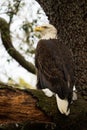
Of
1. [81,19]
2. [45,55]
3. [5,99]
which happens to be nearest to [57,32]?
[81,19]

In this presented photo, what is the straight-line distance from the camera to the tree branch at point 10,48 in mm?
6918

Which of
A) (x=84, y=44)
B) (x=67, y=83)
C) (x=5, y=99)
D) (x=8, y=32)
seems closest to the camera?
(x=5, y=99)

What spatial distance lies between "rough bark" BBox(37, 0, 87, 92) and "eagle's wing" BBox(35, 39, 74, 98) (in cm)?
61

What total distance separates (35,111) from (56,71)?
47 centimetres

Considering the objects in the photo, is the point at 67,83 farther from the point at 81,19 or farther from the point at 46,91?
the point at 81,19

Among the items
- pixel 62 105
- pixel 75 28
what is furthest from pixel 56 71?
pixel 75 28

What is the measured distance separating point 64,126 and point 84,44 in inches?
57.5

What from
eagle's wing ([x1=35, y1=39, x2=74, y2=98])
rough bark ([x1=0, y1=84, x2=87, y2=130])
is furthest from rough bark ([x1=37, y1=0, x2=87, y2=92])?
rough bark ([x1=0, y1=84, x2=87, y2=130])

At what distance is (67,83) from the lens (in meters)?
4.39

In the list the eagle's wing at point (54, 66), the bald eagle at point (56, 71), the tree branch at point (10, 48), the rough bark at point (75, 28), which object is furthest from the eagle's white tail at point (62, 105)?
the tree branch at point (10, 48)

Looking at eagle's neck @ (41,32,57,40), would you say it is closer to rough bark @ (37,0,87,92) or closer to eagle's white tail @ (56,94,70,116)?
rough bark @ (37,0,87,92)

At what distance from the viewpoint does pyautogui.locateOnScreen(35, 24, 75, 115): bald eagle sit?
14.0 ft

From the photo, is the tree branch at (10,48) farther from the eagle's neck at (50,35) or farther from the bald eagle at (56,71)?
the bald eagle at (56,71)

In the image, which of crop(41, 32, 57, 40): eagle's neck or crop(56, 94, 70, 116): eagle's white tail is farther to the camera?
crop(41, 32, 57, 40): eagle's neck
